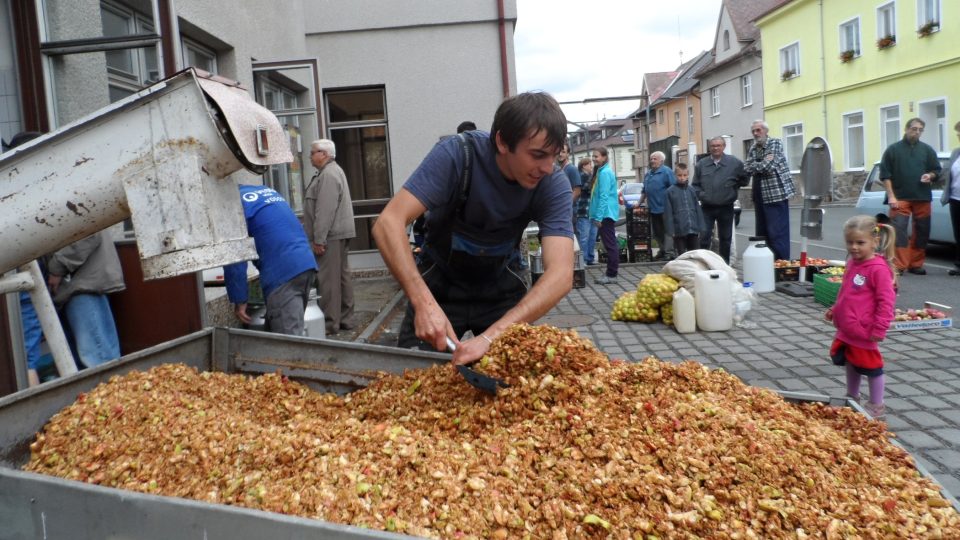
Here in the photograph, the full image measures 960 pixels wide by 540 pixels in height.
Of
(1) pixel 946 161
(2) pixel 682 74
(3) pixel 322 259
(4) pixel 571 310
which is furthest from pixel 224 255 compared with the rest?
(2) pixel 682 74

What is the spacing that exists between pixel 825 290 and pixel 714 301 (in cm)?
172

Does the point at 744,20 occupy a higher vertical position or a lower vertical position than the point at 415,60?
higher

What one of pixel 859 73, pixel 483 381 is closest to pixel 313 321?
pixel 483 381

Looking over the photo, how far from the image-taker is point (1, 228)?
6.10 feet

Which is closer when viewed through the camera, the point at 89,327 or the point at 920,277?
the point at 89,327

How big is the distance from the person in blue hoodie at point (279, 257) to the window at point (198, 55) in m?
3.23

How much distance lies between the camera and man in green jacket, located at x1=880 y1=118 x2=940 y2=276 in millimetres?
10391

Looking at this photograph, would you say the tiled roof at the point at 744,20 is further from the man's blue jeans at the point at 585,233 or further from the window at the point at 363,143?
the window at the point at 363,143

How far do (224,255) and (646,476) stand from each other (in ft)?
3.80

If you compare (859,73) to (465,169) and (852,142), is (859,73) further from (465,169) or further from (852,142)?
(465,169)

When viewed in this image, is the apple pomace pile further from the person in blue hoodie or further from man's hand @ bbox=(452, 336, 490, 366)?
the person in blue hoodie

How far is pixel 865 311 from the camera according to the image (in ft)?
15.1

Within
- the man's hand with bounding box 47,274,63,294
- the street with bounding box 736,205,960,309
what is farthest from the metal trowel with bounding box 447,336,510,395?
the street with bounding box 736,205,960,309

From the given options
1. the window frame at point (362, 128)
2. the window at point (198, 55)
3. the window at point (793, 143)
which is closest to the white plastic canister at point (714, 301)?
the window at point (198, 55)
